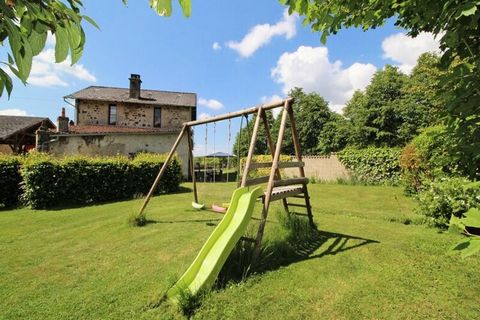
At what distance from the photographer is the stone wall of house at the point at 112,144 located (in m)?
17.2

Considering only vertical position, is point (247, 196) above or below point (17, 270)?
above

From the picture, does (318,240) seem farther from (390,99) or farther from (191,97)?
(390,99)

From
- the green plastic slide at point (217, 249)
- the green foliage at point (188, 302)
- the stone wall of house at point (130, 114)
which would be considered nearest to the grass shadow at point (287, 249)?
the green plastic slide at point (217, 249)

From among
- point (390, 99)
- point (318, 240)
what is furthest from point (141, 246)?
point (390, 99)

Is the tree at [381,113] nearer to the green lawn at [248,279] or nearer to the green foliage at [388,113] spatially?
the green foliage at [388,113]

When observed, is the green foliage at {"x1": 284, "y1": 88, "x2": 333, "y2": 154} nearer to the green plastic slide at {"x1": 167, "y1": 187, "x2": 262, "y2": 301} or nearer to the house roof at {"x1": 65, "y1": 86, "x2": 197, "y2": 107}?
the house roof at {"x1": 65, "y1": 86, "x2": 197, "y2": 107}

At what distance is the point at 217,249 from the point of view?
12.4ft

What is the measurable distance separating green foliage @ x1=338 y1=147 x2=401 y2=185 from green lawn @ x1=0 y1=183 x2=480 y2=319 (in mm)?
9482

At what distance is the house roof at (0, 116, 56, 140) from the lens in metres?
21.9

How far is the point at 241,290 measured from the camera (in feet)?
11.6

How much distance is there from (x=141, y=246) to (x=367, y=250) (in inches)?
160

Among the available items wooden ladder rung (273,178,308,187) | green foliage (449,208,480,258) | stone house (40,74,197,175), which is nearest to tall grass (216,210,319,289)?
wooden ladder rung (273,178,308,187)

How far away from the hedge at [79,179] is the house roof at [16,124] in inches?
572

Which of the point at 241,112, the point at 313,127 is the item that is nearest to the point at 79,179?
the point at 241,112
